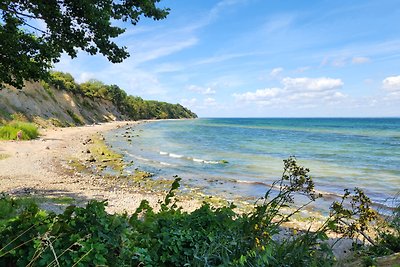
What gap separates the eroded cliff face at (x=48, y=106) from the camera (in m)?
42.2

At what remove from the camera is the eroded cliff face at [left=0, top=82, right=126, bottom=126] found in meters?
42.2

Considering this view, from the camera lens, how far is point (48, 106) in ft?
174

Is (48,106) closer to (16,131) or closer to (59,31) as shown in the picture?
(16,131)

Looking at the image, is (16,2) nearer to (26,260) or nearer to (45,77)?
(45,77)

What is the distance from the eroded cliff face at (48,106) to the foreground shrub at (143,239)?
2974 cm

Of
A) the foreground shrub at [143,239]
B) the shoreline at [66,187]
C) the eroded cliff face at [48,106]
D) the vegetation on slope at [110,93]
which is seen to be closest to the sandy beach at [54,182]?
the shoreline at [66,187]

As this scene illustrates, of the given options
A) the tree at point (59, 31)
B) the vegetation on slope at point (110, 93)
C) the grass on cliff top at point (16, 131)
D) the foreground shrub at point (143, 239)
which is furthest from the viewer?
the vegetation on slope at point (110, 93)

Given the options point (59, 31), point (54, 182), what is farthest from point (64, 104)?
point (59, 31)

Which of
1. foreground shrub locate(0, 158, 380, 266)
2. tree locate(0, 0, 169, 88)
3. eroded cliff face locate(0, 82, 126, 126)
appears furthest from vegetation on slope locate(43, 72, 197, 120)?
foreground shrub locate(0, 158, 380, 266)

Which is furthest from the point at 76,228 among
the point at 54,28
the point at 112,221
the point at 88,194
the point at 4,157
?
the point at 4,157

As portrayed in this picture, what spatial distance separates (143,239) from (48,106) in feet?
182

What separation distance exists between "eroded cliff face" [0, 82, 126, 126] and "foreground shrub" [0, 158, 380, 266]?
2974 centimetres

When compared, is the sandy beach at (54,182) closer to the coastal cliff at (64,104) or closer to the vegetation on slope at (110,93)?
the coastal cliff at (64,104)

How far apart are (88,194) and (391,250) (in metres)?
11.2
